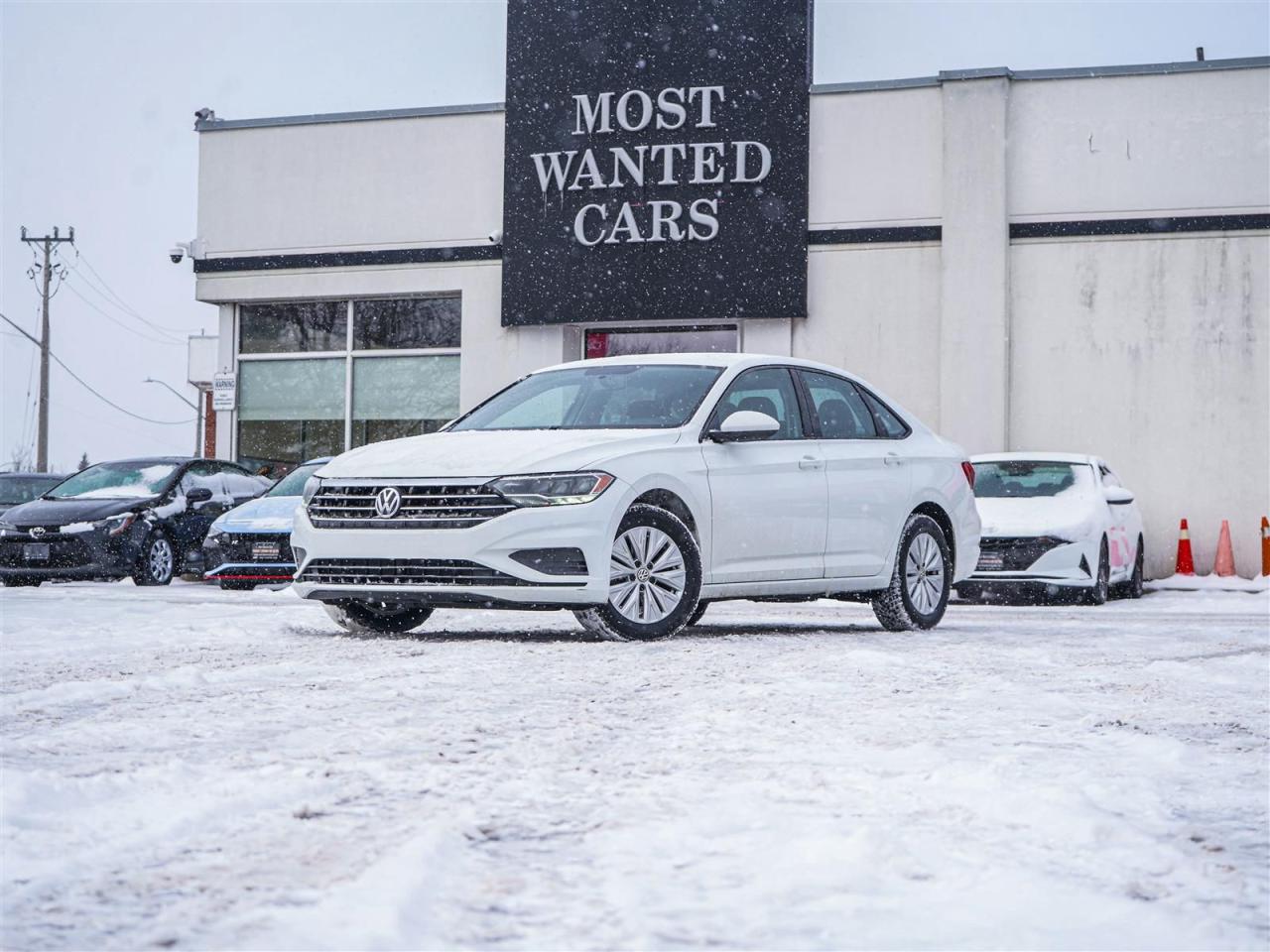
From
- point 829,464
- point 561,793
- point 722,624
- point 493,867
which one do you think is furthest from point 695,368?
point 493,867

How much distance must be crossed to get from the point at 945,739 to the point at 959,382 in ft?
52.3

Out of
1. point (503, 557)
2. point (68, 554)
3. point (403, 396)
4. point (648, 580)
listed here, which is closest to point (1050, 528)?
point (648, 580)

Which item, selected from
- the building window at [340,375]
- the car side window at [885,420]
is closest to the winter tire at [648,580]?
the car side window at [885,420]

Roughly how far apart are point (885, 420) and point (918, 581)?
1.02 m

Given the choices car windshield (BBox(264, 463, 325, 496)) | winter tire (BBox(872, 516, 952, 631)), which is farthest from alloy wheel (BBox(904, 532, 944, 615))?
car windshield (BBox(264, 463, 325, 496))

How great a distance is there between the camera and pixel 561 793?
Answer: 4047 millimetres

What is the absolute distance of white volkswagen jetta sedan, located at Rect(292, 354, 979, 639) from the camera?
8023mm

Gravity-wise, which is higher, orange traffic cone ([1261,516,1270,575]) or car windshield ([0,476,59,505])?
car windshield ([0,476,59,505])

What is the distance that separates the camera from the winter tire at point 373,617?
895 cm

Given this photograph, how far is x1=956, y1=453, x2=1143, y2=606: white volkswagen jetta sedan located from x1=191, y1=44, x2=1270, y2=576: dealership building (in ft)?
13.7

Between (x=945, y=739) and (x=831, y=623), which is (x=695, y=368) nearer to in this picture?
(x=831, y=623)

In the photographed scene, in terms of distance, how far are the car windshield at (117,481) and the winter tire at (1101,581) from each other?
378 inches

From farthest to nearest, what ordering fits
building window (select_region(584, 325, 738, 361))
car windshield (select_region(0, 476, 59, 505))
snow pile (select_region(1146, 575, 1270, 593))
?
car windshield (select_region(0, 476, 59, 505)), building window (select_region(584, 325, 738, 361)), snow pile (select_region(1146, 575, 1270, 593))

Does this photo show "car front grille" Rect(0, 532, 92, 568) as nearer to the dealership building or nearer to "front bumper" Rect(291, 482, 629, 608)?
the dealership building
